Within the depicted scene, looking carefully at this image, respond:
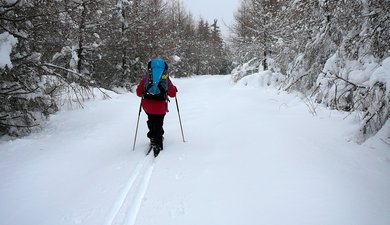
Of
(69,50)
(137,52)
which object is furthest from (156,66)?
(137,52)

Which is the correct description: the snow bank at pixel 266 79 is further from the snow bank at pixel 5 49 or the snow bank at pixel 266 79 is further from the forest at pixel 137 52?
the snow bank at pixel 5 49

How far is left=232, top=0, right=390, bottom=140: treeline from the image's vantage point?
16.8ft

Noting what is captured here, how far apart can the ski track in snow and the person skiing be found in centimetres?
84

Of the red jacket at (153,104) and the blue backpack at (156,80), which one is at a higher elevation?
the blue backpack at (156,80)

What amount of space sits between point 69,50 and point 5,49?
9.37 meters

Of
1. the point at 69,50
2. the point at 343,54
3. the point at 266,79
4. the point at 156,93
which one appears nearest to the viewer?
the point at 156,93

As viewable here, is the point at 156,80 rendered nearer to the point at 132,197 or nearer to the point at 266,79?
the point at 132,197

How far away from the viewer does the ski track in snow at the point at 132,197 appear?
11.6ft

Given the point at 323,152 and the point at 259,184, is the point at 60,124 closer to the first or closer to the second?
the point at 259,184

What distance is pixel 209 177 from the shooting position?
4.50 metres

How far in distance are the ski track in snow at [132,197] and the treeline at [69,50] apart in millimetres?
3448

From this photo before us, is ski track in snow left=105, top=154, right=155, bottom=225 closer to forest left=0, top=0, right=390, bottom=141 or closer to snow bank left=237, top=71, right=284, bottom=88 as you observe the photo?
forest left=0, top=0, right=390, bottom=141

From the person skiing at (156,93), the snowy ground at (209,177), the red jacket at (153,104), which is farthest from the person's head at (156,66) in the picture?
the snowy ground at (209,177)

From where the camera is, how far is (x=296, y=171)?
4.28m
